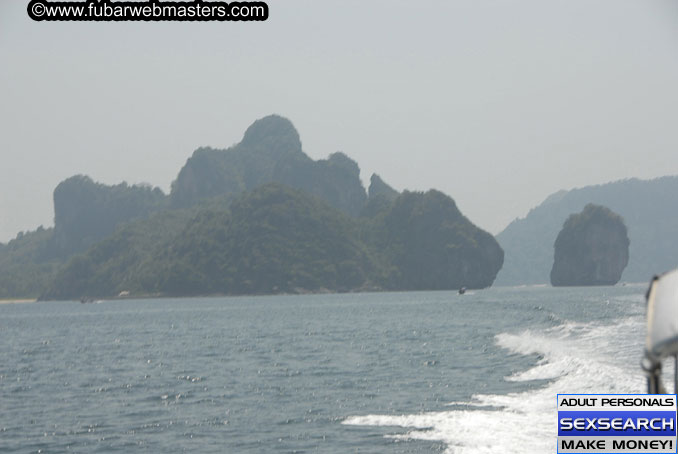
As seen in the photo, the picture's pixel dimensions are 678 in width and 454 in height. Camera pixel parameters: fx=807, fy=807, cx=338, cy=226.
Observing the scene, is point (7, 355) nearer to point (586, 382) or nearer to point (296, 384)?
point (296, 384)

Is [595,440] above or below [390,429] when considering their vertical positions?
above

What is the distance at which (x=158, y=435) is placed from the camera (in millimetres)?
26641

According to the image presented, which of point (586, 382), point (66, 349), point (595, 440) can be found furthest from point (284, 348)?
point (595, 440)

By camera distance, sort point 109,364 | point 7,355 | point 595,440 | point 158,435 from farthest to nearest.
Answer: point 7,355, point 109,364, point 158,435, point 595,440

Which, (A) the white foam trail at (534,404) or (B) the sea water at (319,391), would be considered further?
(B) the sea water at (319,391)

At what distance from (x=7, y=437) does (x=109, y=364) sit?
26708 millimetres

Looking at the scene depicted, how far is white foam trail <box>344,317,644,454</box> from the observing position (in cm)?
2308

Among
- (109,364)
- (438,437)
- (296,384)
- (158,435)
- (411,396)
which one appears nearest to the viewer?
(438,437)

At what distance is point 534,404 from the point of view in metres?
29.0

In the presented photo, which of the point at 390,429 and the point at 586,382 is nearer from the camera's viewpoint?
the point at 390,429

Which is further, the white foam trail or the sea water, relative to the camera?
the sea water

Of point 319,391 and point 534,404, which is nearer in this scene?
point 534,404

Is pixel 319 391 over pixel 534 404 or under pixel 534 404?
under

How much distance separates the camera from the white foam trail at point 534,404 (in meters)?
23.1
